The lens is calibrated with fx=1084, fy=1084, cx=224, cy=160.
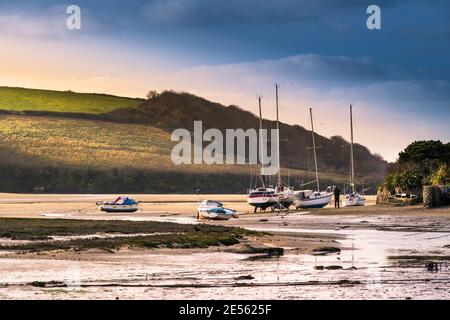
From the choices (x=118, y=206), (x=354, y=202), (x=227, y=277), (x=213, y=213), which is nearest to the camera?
(x=227, y=277)

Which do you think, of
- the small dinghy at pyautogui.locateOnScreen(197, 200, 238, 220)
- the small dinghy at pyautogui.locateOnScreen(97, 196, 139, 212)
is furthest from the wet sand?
the small dinghy at pyautogui.locateOnScreen(97, 196, 139, 212)

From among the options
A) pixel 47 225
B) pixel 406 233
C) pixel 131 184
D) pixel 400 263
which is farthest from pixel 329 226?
pixel 131 184

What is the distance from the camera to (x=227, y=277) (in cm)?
3039

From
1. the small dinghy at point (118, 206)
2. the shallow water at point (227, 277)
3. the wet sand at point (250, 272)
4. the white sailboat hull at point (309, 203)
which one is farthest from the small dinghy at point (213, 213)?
the shallow water at point (227, 277)

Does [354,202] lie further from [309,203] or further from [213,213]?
[213,213]

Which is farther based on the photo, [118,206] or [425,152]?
[118,206]

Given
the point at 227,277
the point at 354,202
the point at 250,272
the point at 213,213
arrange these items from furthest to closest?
the point at 354,202 < the point at 213,213 < the point at 250,272 < the point at 227,277

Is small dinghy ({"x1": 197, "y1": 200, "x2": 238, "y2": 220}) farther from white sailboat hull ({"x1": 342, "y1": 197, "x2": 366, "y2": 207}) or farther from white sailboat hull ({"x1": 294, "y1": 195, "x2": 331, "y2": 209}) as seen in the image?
white sailboat hull ({"x1": 342, "y1": 197, "x2": 366, "y2": 207})

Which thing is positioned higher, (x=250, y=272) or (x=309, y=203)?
(x=309, y=203)

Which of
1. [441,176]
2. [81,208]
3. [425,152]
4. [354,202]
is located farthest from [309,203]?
[81,208]

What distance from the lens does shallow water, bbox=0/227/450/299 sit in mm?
26516

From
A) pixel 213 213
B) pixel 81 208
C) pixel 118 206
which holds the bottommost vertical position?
pixel 213 213

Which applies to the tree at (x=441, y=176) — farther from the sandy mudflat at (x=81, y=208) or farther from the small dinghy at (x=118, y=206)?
the small dinghy at (x=118, y=206)
